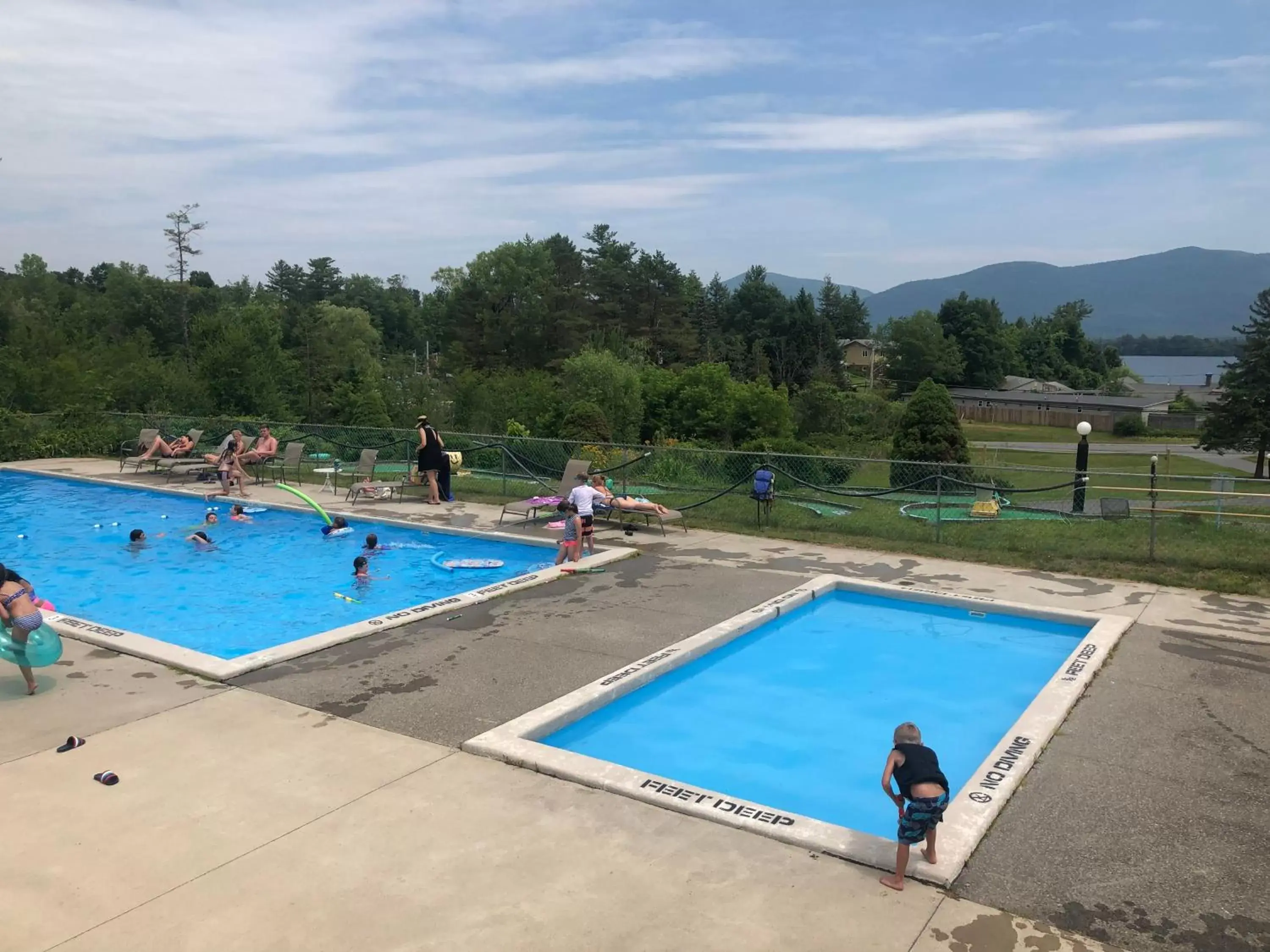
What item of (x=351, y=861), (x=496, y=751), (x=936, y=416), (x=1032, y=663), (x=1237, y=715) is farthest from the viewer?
(x=936, y=416)

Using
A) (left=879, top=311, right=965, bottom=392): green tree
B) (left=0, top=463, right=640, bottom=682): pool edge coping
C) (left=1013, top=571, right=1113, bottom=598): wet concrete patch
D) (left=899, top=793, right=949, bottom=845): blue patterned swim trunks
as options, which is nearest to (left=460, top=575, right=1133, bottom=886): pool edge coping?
(left=899, top=793, right=949, bottom=845): blue patterned swim trunks

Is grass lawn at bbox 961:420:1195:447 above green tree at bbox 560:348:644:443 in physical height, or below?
below

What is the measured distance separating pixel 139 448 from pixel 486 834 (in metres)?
22.6

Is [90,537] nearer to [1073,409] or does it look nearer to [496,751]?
[496,751]

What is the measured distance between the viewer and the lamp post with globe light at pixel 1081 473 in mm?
14750

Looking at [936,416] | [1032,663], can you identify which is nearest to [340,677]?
[1032,663]

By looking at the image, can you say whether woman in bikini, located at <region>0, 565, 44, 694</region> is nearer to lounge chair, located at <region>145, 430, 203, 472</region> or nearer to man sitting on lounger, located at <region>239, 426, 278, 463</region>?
man sitting on lounger, located at <region>239, 426, 278, 463</region>

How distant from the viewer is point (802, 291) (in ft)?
309

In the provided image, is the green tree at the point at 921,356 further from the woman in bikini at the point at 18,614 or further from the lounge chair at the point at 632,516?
the woman in bikini at the point at 18,614

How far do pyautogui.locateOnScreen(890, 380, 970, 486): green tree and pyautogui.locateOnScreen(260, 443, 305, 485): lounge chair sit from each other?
1837 centimetres

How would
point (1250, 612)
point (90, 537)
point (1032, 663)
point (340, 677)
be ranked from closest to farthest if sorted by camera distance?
point (340, 677) → point (1032, 663) → point (1250, 612) → point (90, 537)

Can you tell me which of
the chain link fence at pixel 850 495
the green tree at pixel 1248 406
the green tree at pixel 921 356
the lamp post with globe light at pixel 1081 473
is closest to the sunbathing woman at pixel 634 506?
the chain link fence at pixel 850 495

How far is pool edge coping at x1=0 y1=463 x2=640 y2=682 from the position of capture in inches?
329

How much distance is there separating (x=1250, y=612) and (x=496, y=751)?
899cm
